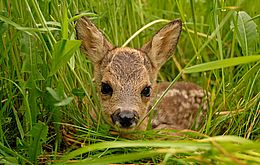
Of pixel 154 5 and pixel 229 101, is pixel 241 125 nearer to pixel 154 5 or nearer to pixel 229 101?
pixel 229 101

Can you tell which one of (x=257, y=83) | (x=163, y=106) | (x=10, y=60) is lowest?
(x=163, y=106)

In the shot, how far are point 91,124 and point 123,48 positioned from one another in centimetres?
69

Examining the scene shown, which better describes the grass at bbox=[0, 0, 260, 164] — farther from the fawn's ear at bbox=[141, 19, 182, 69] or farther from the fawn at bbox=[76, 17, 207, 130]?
the fawn's ear at bbox=[141, 19, 182, 69]

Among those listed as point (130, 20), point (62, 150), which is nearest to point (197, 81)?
point (130, 20)

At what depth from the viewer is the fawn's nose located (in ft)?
10.5

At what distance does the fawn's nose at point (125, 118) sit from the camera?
3186 millimetres

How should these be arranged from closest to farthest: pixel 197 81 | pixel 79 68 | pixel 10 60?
pixel 10 60, pixel 79 68, pixel 197 81

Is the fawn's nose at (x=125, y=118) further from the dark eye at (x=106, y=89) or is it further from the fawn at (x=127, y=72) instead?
the dark eye at (x=106, y=89)

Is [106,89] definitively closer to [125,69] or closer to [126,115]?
[125,69]

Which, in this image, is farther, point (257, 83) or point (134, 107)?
point (257, 83)

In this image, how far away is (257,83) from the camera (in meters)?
3.65

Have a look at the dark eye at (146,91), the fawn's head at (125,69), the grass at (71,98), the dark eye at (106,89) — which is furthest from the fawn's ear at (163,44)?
the dark eye at (106,89)

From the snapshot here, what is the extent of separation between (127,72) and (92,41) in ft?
1.28

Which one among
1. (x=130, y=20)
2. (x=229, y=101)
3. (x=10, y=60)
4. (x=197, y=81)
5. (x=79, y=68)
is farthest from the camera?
(x=197, y=81)
